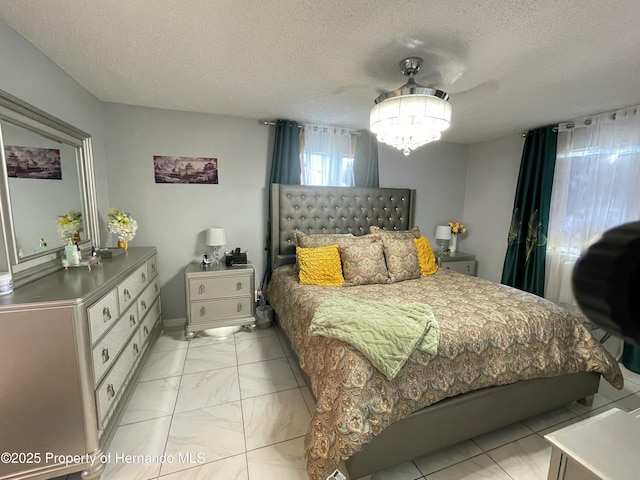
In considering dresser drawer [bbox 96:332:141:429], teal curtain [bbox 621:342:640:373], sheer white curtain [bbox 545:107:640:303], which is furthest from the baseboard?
teal curtain [bbox 621:342:640:373]

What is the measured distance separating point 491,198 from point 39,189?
4.53 m

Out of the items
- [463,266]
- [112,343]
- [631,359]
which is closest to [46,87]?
[112,343]

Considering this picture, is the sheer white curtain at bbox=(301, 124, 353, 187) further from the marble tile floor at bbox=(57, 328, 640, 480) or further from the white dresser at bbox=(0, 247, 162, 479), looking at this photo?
the white dresser at bbox=(0, 247, 162, 479)

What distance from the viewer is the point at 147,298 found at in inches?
92.5

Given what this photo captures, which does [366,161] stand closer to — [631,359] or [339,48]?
[339,48]

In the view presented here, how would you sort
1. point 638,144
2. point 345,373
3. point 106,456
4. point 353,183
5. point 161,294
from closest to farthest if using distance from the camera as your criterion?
point 345,373
point 106,456
point 638,144
point 161,294
point 353,183

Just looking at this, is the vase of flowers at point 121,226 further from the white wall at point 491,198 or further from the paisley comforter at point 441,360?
the white wall at point 491,198

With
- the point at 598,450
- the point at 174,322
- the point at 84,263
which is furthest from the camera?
the point at 174,322

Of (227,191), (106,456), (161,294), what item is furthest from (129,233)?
(106,456)

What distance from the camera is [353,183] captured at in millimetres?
3479

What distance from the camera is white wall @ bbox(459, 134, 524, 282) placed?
3543 mm

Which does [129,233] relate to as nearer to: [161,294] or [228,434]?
[161,294]

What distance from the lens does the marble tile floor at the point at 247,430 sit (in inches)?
58.3

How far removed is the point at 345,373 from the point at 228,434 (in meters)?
0.94
